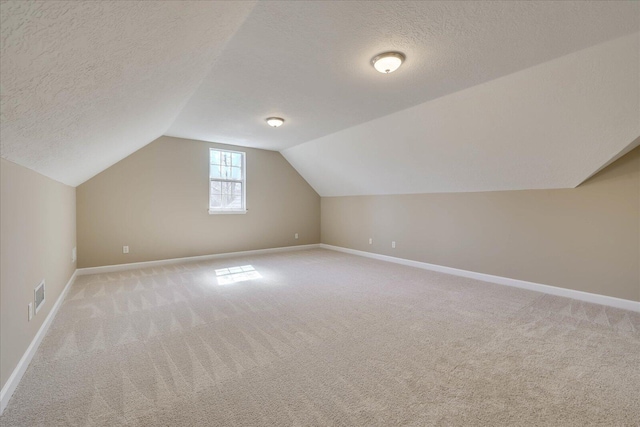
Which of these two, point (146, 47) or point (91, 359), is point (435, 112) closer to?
point (146, 47)

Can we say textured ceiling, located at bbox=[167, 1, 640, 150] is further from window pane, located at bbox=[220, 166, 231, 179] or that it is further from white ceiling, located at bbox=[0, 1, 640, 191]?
window pane, located at bbox=[220, 166, 231, 179]

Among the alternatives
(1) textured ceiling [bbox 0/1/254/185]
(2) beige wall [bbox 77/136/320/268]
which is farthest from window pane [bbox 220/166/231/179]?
(1) textured ceiling [bbox 0/1/254/185]

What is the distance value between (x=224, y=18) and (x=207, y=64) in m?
0.72

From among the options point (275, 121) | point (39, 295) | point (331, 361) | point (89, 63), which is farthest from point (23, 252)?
point (275, 121)

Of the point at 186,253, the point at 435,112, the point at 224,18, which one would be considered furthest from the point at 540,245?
the point at 186,253

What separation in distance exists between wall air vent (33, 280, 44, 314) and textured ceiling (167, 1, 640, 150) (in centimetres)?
229

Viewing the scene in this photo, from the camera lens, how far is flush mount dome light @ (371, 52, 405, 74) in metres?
2.23

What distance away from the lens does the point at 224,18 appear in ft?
5.46

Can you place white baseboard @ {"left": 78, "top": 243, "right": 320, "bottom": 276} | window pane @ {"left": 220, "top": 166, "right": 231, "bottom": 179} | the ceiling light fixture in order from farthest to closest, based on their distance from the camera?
window pane @ {"left": 220, "top": 166, "right": 231, "bottom": 179}, white baseboard @ {"left": 78, "top": 243, "right": 320, "bottom": 276}, the ceiling light fixture

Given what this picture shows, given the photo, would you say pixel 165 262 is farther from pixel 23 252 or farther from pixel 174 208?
pixel 23 252

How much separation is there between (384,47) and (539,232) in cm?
312

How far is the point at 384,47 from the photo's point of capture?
2148mm

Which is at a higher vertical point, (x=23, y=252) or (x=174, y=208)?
(x=174, y=208)

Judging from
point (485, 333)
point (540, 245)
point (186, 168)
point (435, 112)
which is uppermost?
point (435, 112)
